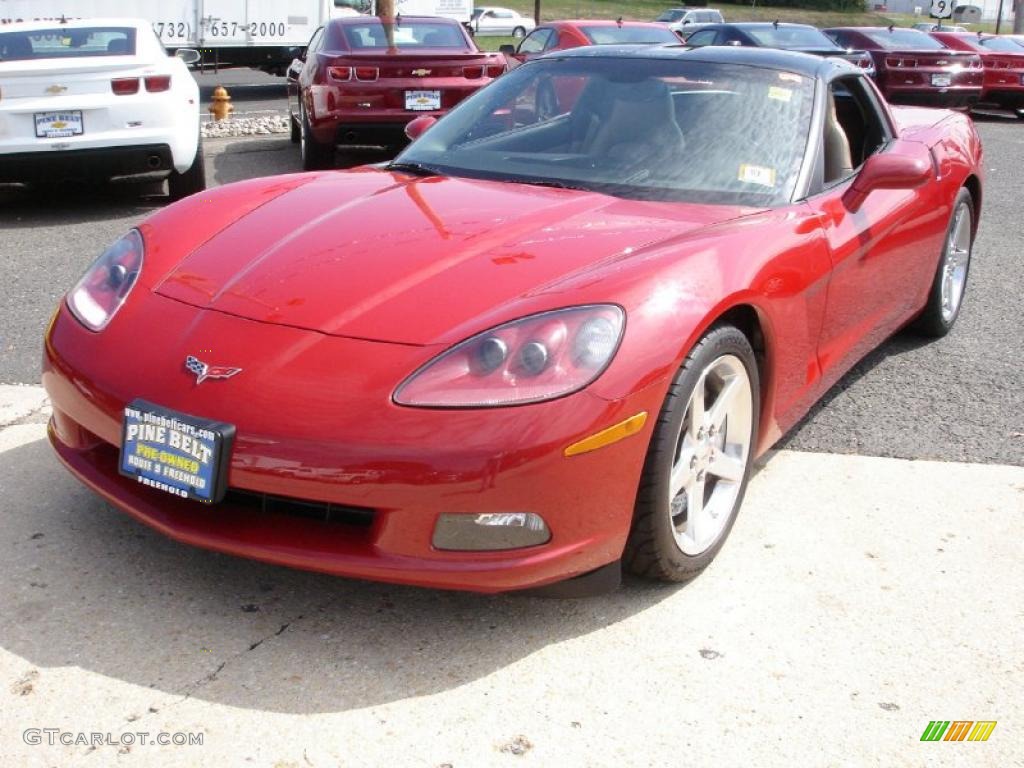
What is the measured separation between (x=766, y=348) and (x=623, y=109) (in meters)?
1.12

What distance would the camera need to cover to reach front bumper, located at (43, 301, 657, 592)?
257 centimetres

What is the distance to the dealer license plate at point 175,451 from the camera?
2.63 meters

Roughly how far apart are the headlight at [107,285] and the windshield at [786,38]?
1350 cm

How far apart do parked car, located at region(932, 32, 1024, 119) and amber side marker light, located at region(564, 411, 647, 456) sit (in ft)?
53.7

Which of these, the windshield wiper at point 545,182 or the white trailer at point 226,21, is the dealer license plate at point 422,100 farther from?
the white trailer at point 226,21

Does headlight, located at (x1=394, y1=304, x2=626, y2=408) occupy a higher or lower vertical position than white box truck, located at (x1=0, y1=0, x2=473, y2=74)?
lower

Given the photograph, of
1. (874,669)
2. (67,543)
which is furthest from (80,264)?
(874,669)

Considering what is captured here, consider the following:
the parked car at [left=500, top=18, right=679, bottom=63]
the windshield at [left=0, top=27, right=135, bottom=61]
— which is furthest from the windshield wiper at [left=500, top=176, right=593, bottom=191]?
the parked car at [left=500, top=18, right=679, bottom=63]

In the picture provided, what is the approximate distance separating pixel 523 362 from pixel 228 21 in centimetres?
1836

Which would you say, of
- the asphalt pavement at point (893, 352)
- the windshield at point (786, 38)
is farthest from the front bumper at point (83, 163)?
the windshield at point (786, 38)

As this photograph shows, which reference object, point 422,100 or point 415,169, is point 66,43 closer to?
point 422,100

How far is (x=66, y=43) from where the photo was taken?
8.22 m

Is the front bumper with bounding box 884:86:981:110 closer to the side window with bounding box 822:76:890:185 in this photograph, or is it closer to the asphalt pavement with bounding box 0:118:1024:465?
the asphalt pavement with bounding box 0:118:1024:465

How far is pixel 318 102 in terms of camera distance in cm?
983
